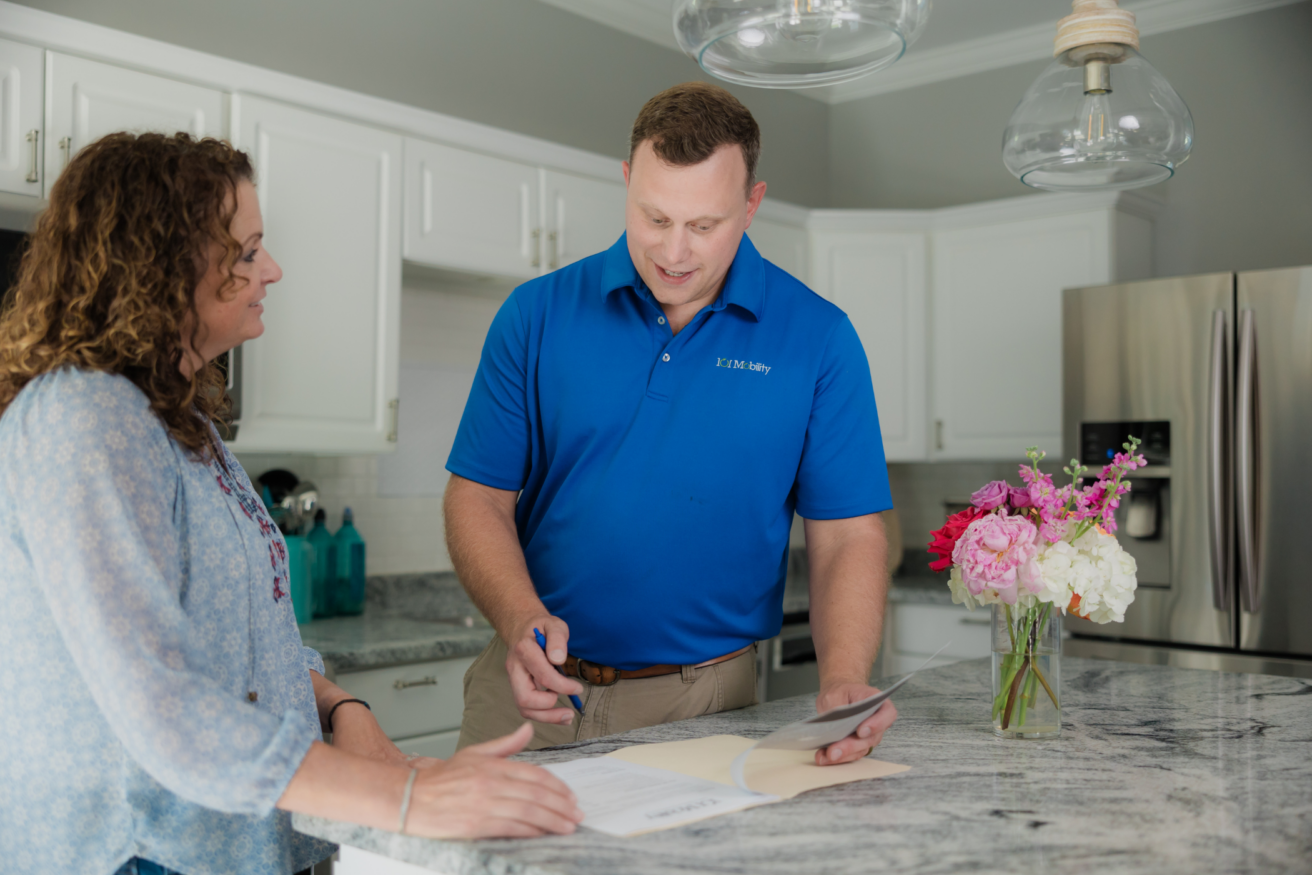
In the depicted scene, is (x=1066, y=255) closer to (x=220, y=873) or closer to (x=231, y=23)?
A: (x=231, y=23)

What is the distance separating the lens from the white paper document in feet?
3.26

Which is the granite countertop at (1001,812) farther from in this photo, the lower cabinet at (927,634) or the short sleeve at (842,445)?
the lower cabinet at (927,634)

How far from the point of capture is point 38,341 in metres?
1.05

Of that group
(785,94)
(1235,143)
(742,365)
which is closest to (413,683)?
(742,365)

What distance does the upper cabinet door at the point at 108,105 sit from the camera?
2443 millimetres

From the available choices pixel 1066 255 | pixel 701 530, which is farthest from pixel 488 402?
pixel 1066 255

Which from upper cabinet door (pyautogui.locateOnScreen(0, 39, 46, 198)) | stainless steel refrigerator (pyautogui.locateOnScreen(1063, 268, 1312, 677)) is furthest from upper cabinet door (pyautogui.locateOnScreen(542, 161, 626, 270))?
stainless steel refrigerator (pyautogui.locateOnScreen(1063, 268, 1312, 677))

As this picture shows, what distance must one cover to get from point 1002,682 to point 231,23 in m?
2.70

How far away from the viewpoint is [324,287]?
2885mm

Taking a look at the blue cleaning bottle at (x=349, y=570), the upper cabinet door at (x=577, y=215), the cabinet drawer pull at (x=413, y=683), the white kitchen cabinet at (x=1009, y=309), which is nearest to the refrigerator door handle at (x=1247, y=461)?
the white kitchen cabinet at (x=1009, y=309)

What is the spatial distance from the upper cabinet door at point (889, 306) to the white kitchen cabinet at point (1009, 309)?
0.22 ft

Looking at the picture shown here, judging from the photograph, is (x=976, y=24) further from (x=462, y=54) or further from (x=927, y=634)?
(x=927, y=634)

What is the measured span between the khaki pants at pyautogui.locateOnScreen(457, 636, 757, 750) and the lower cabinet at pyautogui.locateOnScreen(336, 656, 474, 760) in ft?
3.20

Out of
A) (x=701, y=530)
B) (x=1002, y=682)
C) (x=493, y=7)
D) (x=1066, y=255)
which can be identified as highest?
(x=493, y=7)
